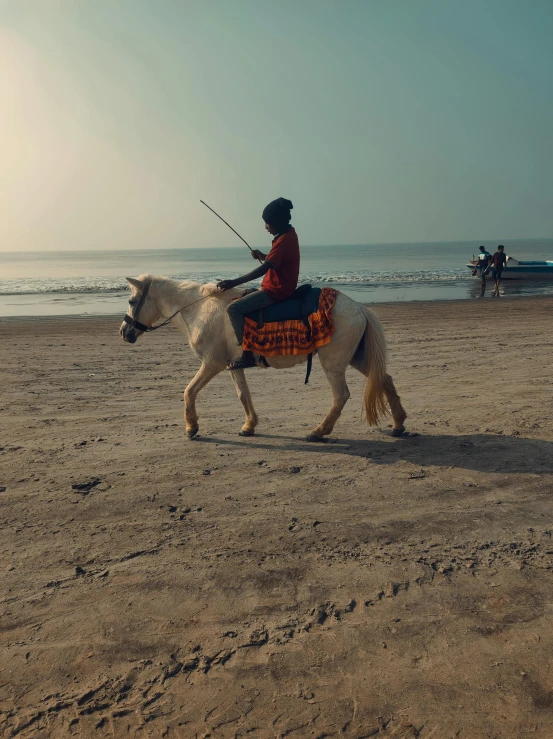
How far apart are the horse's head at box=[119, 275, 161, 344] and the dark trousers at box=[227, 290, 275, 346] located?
1265 mm

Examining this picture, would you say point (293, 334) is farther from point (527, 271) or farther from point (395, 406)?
point (527, 271)

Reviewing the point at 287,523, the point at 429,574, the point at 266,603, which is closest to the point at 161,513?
the point at 287,523

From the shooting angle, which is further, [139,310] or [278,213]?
[139,310]

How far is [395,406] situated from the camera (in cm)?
636

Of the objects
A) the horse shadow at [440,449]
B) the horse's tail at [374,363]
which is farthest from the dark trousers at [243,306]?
the horse shadow at [440,449]

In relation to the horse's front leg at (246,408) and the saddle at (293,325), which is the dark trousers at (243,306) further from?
the horse's front leg at (246,408)

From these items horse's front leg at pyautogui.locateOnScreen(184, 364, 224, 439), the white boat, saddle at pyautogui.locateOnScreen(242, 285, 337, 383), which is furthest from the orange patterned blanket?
the white boat

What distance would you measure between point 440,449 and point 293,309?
81.8 inches

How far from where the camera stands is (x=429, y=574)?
357 centimetres

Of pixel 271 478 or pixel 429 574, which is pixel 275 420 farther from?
pixel 429 574

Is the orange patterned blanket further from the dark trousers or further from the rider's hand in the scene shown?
the rider's hand

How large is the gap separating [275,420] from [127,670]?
4495 millimetres

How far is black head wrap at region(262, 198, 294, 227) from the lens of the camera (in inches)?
236

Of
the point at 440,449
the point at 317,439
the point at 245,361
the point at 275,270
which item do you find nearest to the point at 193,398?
the point at 245,361
